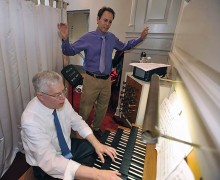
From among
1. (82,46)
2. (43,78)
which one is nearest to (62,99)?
(43,78)

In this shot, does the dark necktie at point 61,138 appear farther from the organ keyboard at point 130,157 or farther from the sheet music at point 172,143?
the sheet music at point 172,143

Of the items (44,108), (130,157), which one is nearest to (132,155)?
(130,157)

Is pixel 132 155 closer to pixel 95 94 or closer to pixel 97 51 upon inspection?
pixel 95 94

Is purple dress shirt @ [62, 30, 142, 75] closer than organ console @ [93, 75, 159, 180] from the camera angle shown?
No

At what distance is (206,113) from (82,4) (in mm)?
4433

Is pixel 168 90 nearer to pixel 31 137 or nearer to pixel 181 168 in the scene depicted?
pixel 181 168

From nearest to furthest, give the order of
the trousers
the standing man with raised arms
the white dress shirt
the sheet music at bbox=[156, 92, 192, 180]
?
the sheet music at bbox=[156, 92, 192, 180] < the white dress shirt < the standing man with raised arms < the trousers

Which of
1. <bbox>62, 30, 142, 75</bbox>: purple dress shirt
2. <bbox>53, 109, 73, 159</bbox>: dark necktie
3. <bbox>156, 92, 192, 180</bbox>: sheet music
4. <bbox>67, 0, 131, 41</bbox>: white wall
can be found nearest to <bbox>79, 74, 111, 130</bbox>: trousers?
<bbox>62, 30, 142, 75</bbox>: purple dress shirt

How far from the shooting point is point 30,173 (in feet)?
3.40

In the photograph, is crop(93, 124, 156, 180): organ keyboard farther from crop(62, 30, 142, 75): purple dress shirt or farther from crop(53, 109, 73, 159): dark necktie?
crop(62, 30, 142, 75): purple dress shirt

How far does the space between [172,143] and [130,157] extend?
0.78 feet

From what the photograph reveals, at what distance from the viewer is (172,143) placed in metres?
0.75

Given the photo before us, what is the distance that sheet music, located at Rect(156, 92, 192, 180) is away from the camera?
642 millimetres

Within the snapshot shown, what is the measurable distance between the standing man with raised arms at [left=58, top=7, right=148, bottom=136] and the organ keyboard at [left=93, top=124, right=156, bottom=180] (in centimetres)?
100
